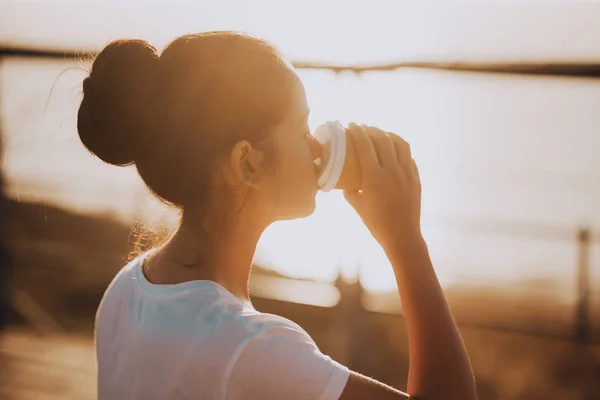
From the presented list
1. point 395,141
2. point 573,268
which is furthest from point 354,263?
point 395,141

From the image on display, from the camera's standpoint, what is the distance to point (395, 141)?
1343 mm

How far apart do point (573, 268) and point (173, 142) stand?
2258 mm

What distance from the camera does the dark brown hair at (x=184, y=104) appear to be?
125 centimetres

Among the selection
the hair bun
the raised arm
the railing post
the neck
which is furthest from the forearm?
the railing post

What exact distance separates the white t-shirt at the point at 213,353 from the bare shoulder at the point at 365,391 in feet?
0.04

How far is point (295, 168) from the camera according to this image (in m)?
1.31

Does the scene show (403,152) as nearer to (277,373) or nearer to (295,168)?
(295,168)

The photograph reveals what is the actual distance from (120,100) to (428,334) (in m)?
0.62

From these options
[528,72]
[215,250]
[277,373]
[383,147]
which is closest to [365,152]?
→ [383,147]

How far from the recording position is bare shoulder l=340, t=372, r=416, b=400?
1135 mm

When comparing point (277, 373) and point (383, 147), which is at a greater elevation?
point (383, 147)

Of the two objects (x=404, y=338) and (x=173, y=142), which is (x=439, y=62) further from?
(x=404, y=338)

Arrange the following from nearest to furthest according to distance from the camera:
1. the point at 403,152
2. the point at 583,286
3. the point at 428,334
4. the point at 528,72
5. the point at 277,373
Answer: the point at 277,373, the point at 428,334, the point at 403,152, the point at 528,72, the point at 583,286

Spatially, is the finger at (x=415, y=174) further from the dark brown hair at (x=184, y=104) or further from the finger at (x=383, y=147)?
the dark brown hair at (x=184, y=104)
